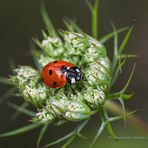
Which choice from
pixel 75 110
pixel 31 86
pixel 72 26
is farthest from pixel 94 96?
pixel 72 26

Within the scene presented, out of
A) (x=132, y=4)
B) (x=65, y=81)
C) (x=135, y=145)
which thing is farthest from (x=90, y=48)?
(x=132, y=4)

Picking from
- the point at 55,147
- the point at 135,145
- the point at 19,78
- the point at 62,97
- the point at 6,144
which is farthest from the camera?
the point at 6,144

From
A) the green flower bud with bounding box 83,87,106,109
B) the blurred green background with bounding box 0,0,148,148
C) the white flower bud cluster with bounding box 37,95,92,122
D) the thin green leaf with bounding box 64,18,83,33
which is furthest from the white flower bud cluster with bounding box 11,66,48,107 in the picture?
the blurred green background with bounding box 0,0,148,148

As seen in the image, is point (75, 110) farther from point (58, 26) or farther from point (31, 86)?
point (58, 26)

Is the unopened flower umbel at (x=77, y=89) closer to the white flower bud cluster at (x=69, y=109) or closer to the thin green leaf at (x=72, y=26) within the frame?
the white flower bud cluster at (x=69, y=109)

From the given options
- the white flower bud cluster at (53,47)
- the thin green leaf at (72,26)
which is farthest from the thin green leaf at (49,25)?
the thin green leaf at (72,26)

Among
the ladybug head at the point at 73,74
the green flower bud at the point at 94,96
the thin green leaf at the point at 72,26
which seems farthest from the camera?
the thin green leaf at the point at 72,26

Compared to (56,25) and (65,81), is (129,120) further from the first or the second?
(56,25)

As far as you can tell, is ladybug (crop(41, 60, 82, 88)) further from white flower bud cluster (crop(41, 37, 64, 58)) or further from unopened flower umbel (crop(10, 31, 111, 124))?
white flower bud cluster (crop(41, 37, 64, 58))
